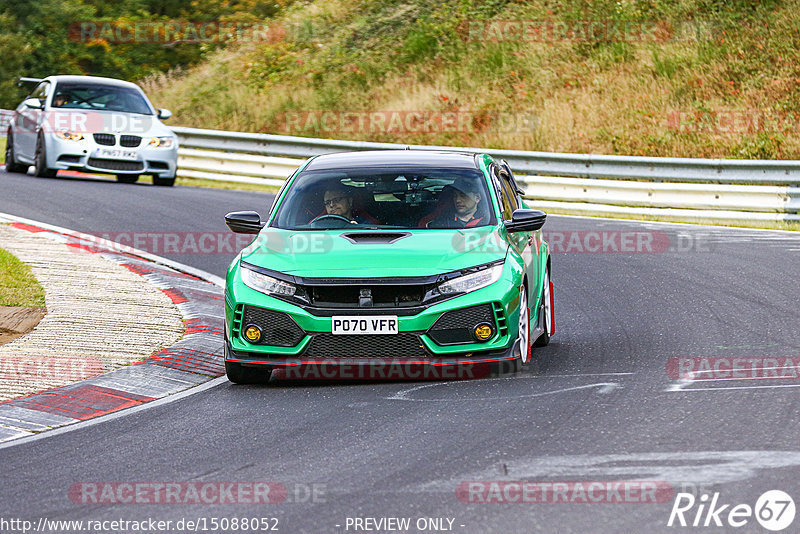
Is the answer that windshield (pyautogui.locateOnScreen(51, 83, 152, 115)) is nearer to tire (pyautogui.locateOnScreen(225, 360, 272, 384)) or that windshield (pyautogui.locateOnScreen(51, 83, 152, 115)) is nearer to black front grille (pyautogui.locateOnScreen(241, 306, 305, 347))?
tire (pyautogui.locateOnScreen(225, 360, 272, 384))

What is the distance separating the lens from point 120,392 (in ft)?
27.8

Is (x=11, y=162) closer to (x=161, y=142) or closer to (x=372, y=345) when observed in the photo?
(x=161, y=142)

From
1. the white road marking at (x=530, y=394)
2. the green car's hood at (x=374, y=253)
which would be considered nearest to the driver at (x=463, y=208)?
the green car's hood at (x=374, y=253)

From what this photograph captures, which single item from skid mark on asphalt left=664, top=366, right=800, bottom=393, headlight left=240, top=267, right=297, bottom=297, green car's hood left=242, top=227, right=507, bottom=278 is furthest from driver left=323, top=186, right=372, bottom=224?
skid mark on asphalt left=664, top=366, right=800, bottom=393

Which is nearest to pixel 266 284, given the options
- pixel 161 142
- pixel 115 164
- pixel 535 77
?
pixel 115 164

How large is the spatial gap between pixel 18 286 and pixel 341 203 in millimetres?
4004

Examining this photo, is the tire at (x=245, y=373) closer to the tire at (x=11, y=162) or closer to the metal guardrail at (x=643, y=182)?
the metal guardrail at (x=643, y=182)

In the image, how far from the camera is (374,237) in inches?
351

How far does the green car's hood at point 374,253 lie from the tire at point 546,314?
970 mm

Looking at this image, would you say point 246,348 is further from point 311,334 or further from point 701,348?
point 701,348

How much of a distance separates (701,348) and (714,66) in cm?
1946

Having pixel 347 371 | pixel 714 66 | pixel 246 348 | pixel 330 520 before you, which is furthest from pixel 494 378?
pixel 714 66

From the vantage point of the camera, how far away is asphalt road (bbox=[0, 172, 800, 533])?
5.45 metres

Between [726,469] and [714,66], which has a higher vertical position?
Result: [714,66]
